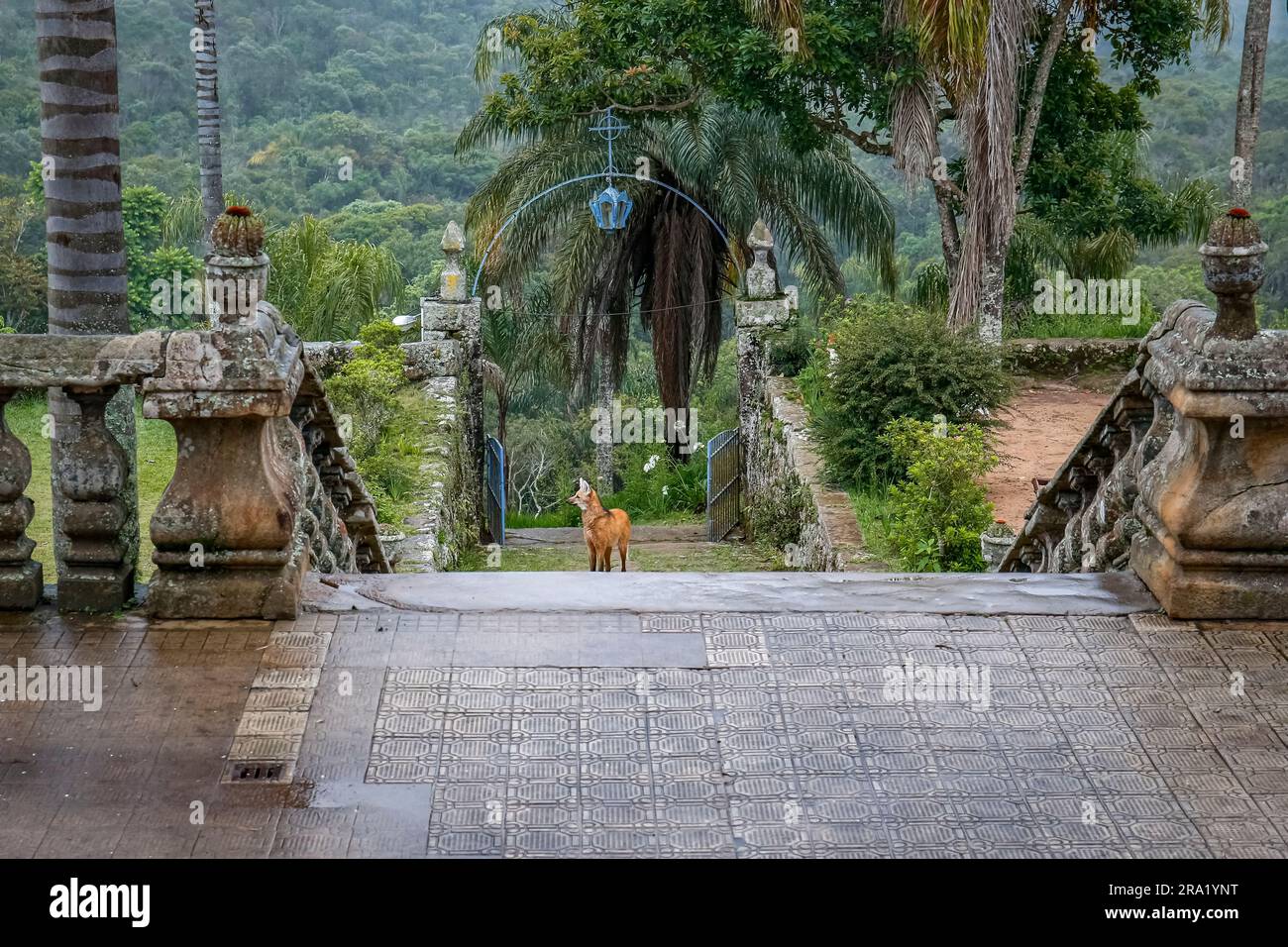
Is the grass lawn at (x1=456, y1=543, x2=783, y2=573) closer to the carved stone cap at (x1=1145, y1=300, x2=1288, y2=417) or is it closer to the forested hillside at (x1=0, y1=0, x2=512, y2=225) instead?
the carved stone cap at (x1=1145, y1=300, x2=1288, y2=417)

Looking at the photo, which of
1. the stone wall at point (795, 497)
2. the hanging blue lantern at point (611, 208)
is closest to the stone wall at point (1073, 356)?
the stone wall at point (795, 497)

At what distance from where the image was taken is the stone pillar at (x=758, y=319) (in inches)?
671

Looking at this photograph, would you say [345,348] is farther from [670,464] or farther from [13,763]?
[13,763]

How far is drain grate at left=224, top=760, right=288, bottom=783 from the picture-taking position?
406cm

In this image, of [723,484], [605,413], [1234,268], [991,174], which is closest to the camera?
[1234,268]

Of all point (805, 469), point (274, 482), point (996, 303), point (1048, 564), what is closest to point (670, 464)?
point (996, 303)

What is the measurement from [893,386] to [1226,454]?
778 centimetres

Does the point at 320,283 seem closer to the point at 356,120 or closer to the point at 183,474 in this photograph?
the point at 183,474

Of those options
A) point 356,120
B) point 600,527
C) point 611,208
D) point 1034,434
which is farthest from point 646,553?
point 356,120

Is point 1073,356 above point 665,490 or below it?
above

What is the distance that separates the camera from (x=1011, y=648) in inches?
194

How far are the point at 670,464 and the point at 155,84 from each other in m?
21.2

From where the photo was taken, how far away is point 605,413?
23.4 meters

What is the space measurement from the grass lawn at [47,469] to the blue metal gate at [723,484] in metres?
6.44
